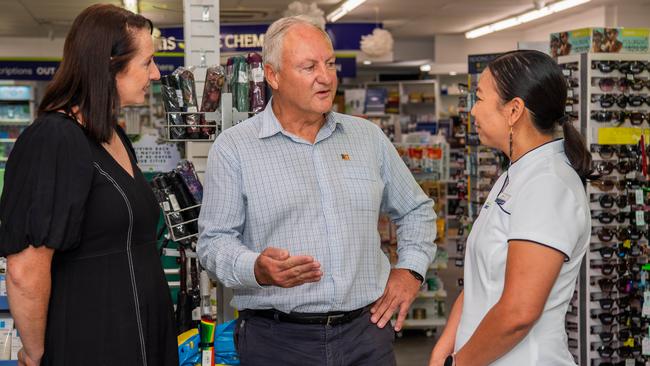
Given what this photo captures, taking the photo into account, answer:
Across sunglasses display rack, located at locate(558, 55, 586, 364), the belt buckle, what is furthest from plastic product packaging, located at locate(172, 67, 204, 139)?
sunglasses display rack, located at locate(558, 55, 586, 364)

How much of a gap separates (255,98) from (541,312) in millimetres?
1816

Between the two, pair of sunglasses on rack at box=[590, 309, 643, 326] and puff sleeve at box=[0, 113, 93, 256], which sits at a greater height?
puff sleeve at box=[0, 113, 93, 256]

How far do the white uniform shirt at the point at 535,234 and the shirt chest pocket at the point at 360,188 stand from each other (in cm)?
51

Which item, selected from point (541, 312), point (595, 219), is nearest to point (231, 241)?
point (541, 312)

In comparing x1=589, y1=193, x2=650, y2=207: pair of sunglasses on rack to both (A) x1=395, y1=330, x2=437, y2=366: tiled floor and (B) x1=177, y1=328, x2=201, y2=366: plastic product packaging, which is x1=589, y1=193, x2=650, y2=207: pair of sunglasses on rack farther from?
(B) x1=177, y1=328, x2=201, y2=366: plastic product packaging

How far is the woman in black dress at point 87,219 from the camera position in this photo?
2.13m

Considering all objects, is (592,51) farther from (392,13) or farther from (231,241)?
(392,13)

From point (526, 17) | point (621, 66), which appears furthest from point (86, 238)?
point (526, 17)

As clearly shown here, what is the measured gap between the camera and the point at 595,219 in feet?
19.1

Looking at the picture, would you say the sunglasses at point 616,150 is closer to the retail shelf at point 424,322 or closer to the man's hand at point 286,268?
the retail shelf at point 424,322

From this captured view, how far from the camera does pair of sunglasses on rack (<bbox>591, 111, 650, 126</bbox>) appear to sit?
5703 millimetres

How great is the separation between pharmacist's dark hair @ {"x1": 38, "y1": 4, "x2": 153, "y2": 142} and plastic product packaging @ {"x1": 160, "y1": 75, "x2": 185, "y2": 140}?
1105 mm

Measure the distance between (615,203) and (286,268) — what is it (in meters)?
4.27

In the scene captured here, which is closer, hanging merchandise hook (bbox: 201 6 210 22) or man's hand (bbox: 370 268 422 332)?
man's hand (bbox: 370 268 422 332)
